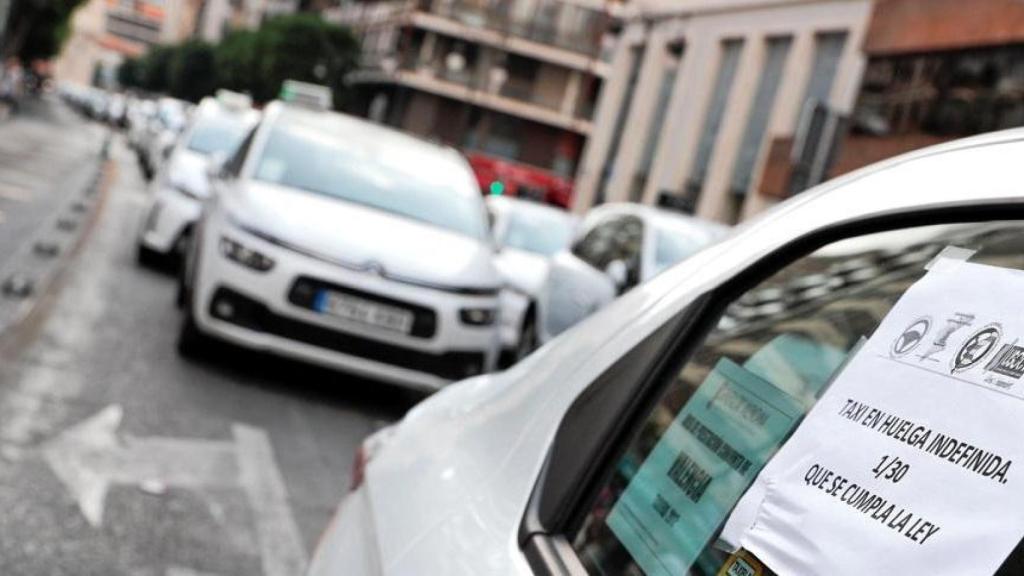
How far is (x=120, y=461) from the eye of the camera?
19.8 ft

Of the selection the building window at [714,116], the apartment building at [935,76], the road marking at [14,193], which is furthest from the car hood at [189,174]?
the building window at [714,116]

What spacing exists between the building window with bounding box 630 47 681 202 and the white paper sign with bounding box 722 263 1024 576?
31.6 metres

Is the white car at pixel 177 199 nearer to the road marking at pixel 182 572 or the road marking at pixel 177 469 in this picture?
the road marking at pixel 177 469

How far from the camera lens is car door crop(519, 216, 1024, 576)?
1.48m

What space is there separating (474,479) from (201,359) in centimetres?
686

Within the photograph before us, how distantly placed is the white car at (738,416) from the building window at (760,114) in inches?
978

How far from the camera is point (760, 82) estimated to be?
2772 centimetres

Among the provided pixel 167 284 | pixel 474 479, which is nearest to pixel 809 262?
pixel 474 479

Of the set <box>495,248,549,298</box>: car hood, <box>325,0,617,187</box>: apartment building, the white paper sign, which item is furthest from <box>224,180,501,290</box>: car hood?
<box>325,0,617,187</box>: apartment building

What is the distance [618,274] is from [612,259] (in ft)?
1.75

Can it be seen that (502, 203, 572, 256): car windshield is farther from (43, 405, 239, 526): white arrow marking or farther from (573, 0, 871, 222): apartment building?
(43, 405, 239, 526): white arrow marking

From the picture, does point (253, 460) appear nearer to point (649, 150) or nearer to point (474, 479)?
point (474, 479)

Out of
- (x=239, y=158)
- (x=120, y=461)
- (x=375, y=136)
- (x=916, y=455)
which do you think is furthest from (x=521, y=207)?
(x=916, y=455)

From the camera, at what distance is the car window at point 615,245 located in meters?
10.1
